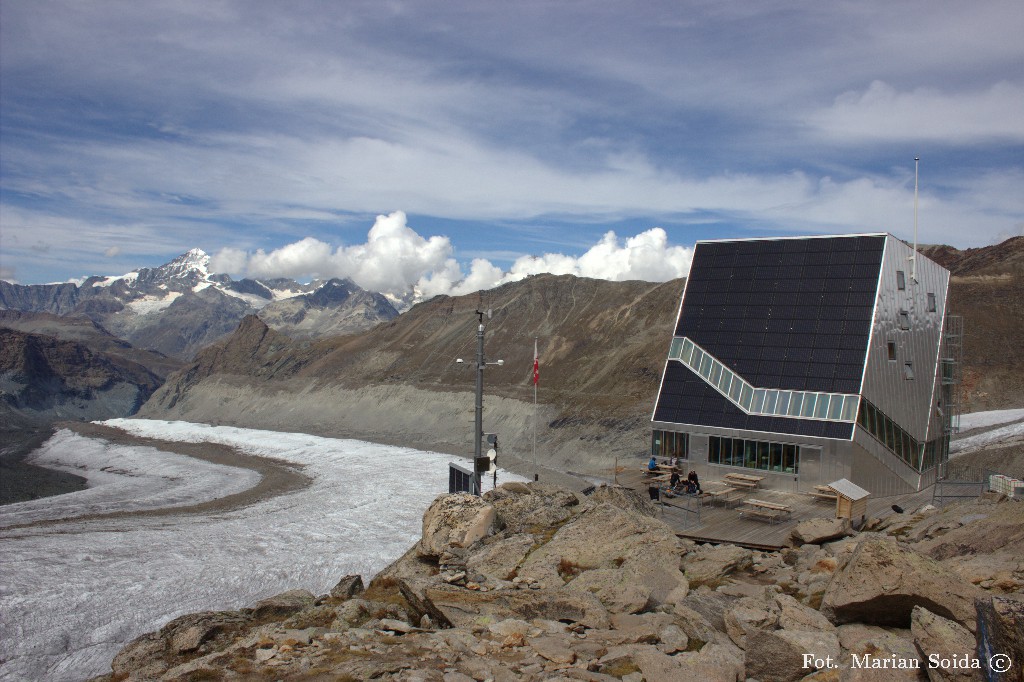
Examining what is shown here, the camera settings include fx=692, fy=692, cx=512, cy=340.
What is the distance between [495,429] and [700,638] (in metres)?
76.7

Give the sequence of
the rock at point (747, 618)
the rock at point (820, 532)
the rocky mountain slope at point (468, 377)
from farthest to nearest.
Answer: the rocky mountain slope at point (468, 377)
the rock at point (820, 532)
the rock at point (747, 618)

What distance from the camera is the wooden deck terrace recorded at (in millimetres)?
22453

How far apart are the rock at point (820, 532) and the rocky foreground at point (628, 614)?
649 millimetres

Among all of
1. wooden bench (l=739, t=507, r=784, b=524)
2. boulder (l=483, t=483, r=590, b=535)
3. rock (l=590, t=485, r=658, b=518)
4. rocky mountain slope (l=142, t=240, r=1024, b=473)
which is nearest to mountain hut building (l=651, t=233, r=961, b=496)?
wooden bench (l=739, t=507, r=784, b=524)

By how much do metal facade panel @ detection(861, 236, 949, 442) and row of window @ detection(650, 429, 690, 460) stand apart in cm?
817

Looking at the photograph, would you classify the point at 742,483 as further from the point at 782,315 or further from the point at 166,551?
the point at 166,551

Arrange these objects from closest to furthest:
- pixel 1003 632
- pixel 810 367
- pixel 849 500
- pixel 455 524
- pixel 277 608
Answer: pixel 1003 632
pixel 277 608
pixel 455 524
pixel 849 500
pixel 810 367

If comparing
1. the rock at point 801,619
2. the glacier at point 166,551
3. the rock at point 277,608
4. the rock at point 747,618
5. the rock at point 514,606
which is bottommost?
the glacier at point 166,551

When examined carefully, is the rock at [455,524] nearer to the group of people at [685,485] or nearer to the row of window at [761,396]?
the group of people at [685,485]

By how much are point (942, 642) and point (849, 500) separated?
15.4m

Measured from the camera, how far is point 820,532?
2002 centimetres

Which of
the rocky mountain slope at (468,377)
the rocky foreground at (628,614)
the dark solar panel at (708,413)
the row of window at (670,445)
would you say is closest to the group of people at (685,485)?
the row of window at (670,445)

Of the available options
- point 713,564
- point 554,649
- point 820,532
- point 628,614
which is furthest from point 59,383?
point 554,649

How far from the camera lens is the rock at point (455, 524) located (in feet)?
59.6
